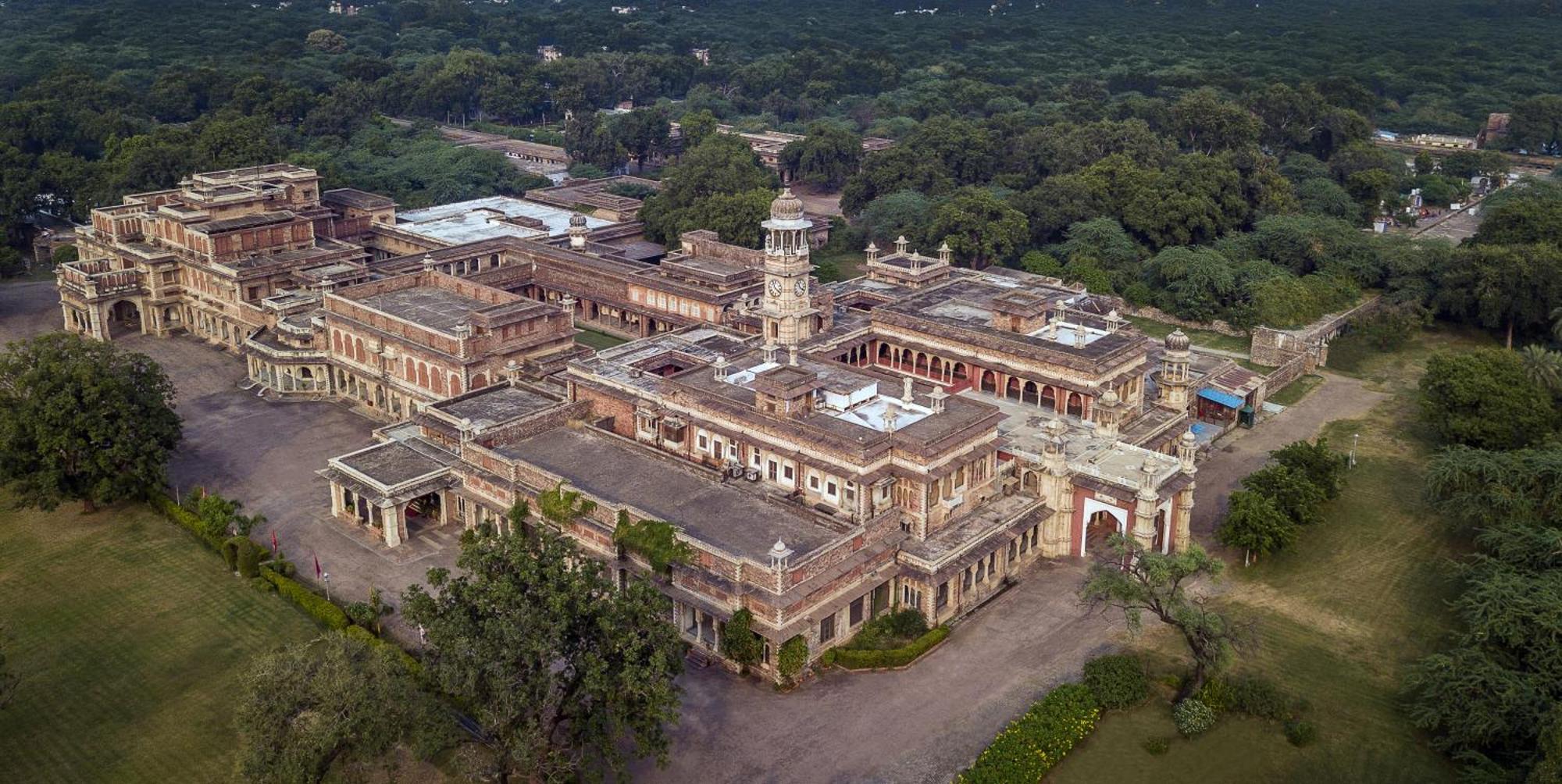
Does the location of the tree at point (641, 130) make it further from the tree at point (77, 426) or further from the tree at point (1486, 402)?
the tree at point (1486, 402)

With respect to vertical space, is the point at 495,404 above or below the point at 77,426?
below

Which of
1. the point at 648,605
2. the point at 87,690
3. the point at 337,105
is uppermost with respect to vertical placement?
the point at 337,105

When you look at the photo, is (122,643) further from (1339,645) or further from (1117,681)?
(1339,645)

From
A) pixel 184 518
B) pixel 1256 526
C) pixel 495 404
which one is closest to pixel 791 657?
pixel 1256 526

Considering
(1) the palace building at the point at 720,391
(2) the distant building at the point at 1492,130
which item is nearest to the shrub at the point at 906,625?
(1) the palace building at the point at 720,391

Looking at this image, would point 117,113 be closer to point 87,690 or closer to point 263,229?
point 263,229

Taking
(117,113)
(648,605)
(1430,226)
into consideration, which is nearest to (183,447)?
(648,605)
